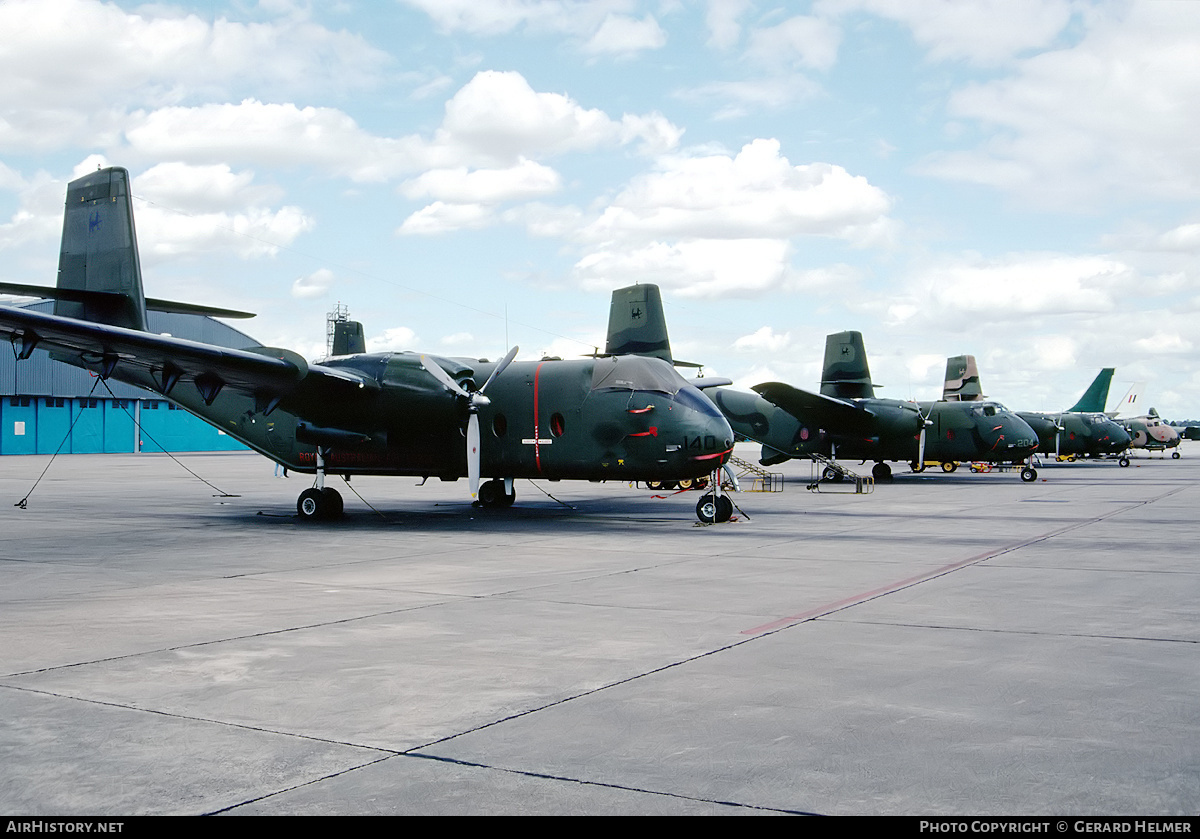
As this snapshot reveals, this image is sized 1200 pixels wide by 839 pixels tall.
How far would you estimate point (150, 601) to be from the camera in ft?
33.3

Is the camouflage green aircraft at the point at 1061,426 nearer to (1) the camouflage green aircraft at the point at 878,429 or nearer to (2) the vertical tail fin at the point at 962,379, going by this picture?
(2) the vertical tail fin at the point at 962,379

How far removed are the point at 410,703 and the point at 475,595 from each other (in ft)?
14.7

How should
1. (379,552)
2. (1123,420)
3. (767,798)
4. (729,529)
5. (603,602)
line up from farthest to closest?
(1123,420), (729,529), (379,552), (603,602), (767,798)

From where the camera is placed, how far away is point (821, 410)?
3553cm

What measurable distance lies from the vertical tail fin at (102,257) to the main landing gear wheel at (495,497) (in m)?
8.87

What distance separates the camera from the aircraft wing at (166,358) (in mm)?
16109

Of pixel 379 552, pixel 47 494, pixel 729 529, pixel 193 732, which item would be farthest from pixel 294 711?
pixel 47 494

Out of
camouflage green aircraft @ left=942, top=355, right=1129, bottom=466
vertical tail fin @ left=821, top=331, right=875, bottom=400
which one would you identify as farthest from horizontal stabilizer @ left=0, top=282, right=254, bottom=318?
camouflage green aircraft @ left=942, top=355, right=1129, bottom=466

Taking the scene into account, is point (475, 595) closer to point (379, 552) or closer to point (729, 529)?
point (379, 552)

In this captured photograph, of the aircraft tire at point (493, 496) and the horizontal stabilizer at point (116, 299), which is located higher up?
the horizontal stabilizer at point (116, 299)

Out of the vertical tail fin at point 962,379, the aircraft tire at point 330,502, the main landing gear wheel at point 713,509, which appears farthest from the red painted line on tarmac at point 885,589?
the vertical tail fin at point 962,379

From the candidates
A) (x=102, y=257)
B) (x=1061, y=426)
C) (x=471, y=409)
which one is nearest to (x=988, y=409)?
(x=1061, y=426)

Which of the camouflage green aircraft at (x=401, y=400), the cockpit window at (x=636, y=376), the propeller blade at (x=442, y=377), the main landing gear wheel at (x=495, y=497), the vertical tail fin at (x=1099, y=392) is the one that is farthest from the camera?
the vertical tail fin at (x=1099, y=392)

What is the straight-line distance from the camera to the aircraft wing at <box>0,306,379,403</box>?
52.9 ft
